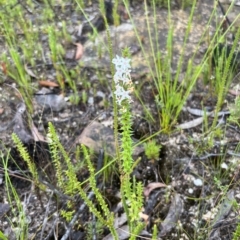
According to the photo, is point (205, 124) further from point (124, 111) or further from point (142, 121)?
point (124, 111)

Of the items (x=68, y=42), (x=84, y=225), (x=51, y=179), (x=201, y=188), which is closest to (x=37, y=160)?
(x=51, y=179)

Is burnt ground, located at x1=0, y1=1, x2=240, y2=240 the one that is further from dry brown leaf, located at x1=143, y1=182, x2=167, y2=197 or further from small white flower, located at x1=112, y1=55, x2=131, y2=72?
small white flower, located at x1=112, y1=55, x2=131, y2=72

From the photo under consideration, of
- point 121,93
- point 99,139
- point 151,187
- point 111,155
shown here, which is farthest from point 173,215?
point 121,93

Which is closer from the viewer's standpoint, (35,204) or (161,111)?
(35,204)

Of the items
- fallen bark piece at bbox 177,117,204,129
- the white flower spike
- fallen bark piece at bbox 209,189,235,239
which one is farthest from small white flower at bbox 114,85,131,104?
fallen bark piece at bbox 177,117,204,129

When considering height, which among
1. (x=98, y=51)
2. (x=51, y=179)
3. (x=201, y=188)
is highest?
(x=98, y=51)

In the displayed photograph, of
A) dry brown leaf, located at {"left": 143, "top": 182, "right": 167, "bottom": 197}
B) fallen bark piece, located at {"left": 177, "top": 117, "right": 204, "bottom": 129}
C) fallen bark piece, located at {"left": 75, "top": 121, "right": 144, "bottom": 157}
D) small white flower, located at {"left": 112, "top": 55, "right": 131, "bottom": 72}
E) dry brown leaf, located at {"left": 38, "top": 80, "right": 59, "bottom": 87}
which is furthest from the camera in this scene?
dry brown leaf, located at {"left": 38, "top": 80, "right": 59, "bottom": 87}

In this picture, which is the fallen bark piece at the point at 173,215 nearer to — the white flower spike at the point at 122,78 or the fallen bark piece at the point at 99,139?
the fallen bark piece at the point at 99,139

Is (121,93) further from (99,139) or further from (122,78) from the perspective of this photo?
(99,139)
